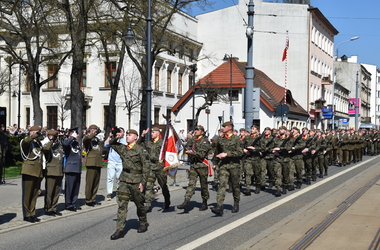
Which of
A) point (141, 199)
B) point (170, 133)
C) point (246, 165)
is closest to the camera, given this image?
point (141, 199)

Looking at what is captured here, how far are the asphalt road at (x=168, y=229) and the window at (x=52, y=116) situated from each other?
117ft

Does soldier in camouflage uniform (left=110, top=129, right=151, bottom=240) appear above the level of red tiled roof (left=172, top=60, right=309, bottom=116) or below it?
below

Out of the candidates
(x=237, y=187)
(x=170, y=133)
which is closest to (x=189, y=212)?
(x=237, y=187)

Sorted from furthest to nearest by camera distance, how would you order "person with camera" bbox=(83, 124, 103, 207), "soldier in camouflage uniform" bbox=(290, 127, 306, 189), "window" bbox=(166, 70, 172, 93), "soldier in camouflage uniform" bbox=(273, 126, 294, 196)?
1. "window" bbox=(166, 70, 172, 93)
2. "soldier in camouflage uniform" bbox=(290, 127, 306, 189)
3. "soldier in camouflage uniform" bbox=(273, 126, 294, 196)
4. "person with camera" bbox=(83, 124, 103, 207)

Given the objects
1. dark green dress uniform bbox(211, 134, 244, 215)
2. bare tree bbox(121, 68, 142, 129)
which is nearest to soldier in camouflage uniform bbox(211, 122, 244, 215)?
dark green dress uniform bbox(211, 134, 244, 215)

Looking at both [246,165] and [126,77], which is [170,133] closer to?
[246,165]

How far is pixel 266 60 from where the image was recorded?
53.8 metres

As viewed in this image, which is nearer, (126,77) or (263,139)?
(263,139)

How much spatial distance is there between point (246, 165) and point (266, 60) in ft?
134

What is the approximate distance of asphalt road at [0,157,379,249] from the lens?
7711mm

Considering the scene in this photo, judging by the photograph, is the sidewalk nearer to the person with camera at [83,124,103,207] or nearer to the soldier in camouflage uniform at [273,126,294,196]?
the person with camera at [83,124,103,207]

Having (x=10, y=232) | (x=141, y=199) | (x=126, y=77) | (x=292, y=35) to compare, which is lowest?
(x=10, y=232)

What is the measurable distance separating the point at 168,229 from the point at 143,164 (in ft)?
4.18

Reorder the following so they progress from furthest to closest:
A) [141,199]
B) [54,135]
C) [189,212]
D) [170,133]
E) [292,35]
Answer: [292,35] < [170,133] < [189,212] < [54,135] < [141,199]
